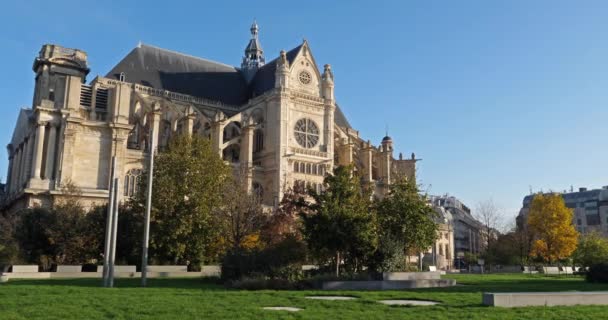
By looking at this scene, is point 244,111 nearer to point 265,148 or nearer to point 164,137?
point 265,148

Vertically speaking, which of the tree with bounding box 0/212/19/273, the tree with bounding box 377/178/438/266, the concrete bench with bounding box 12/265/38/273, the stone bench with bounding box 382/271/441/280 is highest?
the tree with bounding box 377/178/438/266

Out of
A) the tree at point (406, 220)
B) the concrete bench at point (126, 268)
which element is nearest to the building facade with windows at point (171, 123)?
the concrete bench at point (126, 268)

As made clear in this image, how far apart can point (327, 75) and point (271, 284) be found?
46260mm

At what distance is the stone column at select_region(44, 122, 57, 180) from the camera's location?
43.8 m

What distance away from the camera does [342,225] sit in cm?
2133

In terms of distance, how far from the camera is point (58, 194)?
4156cm

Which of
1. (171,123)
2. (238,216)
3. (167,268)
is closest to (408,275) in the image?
(167,268)

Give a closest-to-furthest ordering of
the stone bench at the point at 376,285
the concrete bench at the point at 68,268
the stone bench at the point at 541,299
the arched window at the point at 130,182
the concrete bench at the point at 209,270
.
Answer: the stone bench at the point at 541,299, the stone bench at the point at 376,285, the concrete bench at the point at 68,268, the concrete bench at the point at 209,270, the arched window at the point at 130,182

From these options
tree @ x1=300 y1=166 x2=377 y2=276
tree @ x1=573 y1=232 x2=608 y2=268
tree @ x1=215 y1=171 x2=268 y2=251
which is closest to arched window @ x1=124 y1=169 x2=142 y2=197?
tree @ x1=215 y1=171 x2=268 y2=251

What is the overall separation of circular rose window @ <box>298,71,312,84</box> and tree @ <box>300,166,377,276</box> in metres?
38.4

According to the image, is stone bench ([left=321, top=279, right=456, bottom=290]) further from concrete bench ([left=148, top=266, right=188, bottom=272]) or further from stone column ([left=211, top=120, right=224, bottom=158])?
stone column ([left=211, top=120, right=224, bottom=158])

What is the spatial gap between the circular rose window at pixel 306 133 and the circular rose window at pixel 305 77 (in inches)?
184

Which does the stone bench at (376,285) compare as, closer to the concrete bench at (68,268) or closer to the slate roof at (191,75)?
the concrete bench at (68,268)

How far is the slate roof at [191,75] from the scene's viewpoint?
58781mm
